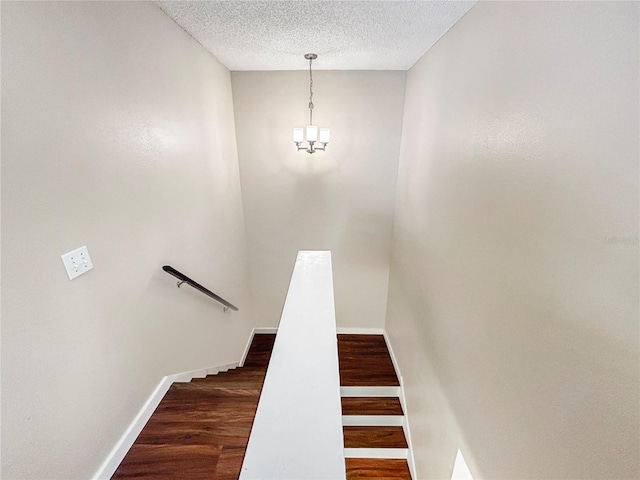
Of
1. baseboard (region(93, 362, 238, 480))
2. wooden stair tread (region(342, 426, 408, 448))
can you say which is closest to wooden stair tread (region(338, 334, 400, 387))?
wooden stair tread (region(342, 426, 408, 448))

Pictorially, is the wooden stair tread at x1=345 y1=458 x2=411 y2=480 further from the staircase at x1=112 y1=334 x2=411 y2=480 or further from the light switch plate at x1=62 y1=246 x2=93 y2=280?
the light switch plate at x1=62 y1=246 x2=93 y2=280

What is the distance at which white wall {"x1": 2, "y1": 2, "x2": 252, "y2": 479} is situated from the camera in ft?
2.90

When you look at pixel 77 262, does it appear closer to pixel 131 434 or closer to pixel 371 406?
pixel 131 434

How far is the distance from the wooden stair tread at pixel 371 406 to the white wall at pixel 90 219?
5.86 feet

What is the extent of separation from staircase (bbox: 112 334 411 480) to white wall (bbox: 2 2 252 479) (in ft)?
0.58

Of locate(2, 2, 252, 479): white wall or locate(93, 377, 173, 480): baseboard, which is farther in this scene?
locate(93, 377, 173, 480): baseboard

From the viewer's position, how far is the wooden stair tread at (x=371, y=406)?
114 inches

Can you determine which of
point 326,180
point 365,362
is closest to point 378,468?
point 365,362

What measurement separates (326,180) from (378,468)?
2.95m

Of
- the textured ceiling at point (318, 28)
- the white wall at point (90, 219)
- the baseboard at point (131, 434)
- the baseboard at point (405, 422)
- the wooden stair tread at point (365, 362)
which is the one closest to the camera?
the white wall at point (90, 219)

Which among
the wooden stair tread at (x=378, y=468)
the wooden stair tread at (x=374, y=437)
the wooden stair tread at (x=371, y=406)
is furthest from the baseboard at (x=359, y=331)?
the wooden stair tread at (x=378, y=468)

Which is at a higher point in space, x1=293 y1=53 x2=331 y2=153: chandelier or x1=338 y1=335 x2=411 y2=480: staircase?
x1=293 y1=53 x2=331 y2=153: chandelier

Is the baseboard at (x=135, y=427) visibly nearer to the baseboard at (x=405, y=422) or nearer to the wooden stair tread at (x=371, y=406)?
the wooden stair tread at (x=371, y=406)

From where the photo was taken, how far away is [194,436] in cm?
146
